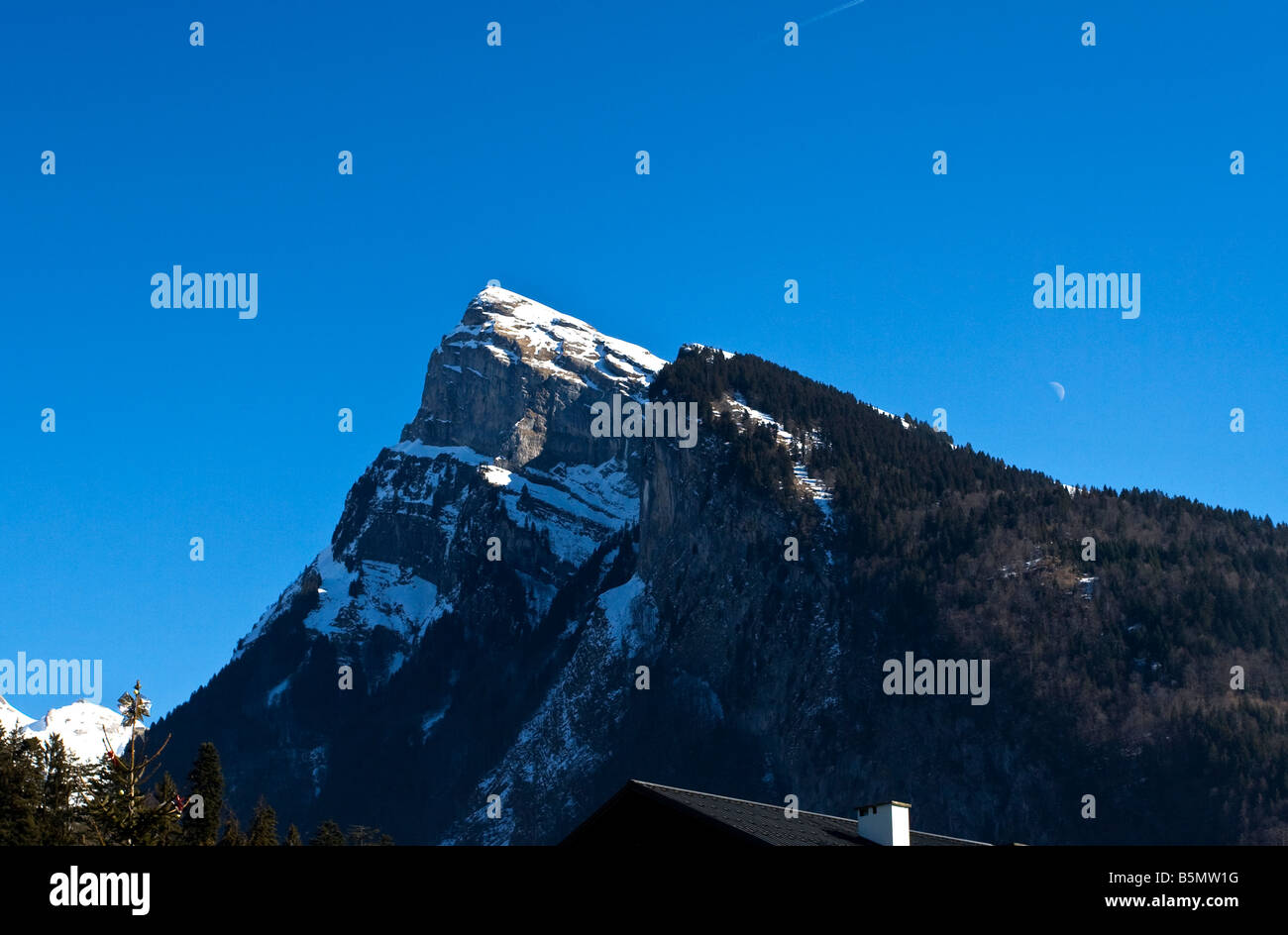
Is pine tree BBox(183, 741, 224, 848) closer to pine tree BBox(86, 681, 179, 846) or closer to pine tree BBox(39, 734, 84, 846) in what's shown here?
pine tree BBox(39, 734, 84, 846)

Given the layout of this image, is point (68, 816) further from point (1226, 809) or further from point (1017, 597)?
point (1017, 597)

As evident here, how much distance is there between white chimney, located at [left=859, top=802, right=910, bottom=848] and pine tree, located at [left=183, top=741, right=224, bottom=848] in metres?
59.8

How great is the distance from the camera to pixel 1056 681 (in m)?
185

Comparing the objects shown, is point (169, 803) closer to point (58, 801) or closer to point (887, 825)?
point (58, 801)

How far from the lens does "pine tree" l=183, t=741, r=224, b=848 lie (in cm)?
10575

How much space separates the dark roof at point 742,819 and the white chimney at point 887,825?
474 mm

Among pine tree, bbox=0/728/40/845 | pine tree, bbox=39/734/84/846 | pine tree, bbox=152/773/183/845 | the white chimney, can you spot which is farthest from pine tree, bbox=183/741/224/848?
the white chimney

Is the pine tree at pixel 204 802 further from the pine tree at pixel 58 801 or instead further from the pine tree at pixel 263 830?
the pine tree at pixel 58 801

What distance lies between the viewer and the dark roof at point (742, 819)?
4631cm

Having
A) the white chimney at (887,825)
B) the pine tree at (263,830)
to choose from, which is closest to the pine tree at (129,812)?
the white chimney at (887,825)
